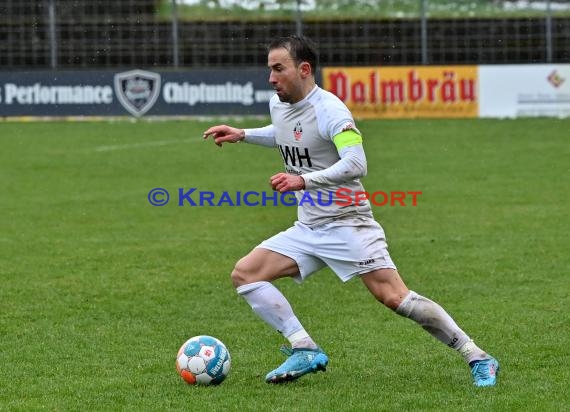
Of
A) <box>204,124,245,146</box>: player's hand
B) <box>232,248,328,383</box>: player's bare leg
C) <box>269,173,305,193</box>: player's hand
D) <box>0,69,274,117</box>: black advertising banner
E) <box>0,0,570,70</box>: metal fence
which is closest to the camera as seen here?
<box>269,173,305,193</box>: player's hand

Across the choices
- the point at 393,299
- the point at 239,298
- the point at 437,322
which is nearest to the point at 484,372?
the point at 437,322

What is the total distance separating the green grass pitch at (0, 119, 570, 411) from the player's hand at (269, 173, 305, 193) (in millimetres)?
1157

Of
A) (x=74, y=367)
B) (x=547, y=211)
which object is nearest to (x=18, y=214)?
(x=547, y=211)

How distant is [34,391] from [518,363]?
2933 mm

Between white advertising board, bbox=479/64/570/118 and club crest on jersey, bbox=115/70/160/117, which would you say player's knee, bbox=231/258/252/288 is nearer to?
white advertising board, bbox=479/64/570/118

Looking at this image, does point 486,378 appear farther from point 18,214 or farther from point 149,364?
point 18,214

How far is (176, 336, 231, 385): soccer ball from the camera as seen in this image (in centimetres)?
690

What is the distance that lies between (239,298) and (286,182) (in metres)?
3.62

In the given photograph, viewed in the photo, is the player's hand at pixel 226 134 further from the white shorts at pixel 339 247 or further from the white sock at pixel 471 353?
the white sock at pixel 471 353

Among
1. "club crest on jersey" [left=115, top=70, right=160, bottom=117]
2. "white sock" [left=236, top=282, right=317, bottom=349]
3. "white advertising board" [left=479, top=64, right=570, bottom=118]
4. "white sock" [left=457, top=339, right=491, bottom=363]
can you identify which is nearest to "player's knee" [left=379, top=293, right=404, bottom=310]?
"white sock" [left=457, top=339, right=491, bottom=363]

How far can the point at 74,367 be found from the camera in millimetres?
7473

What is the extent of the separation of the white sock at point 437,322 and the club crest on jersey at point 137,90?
23.1 metres

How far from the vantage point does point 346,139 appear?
6648 mm

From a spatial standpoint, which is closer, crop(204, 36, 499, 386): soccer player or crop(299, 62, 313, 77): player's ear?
crop(204, 36, 499, 386): soccer player
